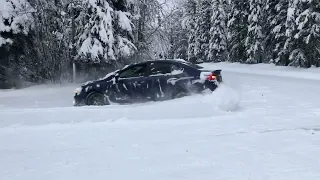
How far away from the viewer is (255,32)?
3738 centimetres

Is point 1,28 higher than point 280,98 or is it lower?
higher

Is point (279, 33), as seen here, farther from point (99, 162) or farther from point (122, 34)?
point (99, 162)

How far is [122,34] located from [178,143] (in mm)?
12453

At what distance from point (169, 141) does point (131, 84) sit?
438cm

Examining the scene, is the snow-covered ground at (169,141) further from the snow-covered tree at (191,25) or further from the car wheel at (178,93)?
the snow-covered tree at (191,25)

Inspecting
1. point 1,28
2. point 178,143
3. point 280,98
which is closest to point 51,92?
point 1,28

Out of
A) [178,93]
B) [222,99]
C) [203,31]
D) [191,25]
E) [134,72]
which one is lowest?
[222,99]

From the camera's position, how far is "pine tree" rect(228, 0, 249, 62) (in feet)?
139

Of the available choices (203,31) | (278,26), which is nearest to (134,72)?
(278,26)

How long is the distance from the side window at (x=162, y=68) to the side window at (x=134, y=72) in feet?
0.92

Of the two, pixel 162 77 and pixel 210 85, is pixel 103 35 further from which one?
pixel 210 85

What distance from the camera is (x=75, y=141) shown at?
6.56 m

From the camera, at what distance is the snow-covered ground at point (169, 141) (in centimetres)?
488

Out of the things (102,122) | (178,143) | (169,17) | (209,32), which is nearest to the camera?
(178,143)
